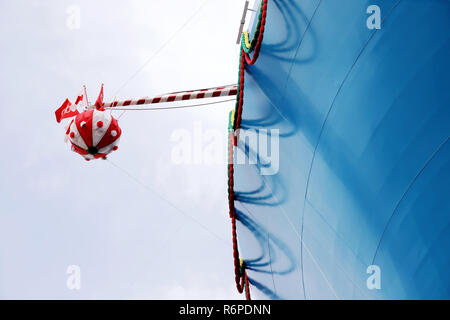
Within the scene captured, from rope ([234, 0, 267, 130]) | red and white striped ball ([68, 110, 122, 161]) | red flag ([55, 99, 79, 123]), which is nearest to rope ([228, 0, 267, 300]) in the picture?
rope ([234, 0, 267, 130])

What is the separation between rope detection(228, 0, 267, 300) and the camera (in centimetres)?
490

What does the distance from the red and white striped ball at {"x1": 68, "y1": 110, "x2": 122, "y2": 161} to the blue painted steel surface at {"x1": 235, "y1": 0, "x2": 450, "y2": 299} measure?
2.13 meters

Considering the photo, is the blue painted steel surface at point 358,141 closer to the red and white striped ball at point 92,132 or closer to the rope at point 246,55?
the rope at point 246,55

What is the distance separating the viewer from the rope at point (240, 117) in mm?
4898

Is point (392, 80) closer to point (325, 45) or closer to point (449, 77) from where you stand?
point (449, 77)

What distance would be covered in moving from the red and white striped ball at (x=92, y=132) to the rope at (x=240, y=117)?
5.45ft

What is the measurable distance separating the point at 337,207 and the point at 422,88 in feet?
4.09

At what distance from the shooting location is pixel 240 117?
Result: 592cm

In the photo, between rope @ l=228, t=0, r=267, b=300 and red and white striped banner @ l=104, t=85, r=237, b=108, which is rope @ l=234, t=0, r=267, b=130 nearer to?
rope @ l=228, t=0, r=267, b=300

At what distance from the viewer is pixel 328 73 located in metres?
3.92

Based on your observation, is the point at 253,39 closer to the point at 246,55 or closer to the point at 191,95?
the point at 246,55

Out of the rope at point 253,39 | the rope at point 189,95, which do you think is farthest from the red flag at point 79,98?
the rope at point 253,39

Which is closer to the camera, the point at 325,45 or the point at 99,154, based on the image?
the point at 325,45
